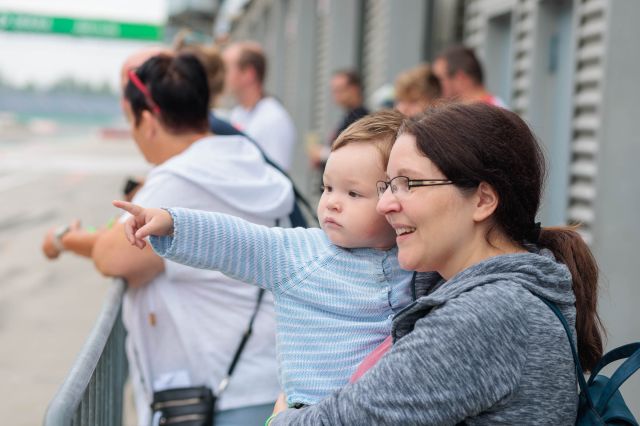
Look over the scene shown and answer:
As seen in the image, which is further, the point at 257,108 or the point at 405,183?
the point at 257,108

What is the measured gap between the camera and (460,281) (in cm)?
146

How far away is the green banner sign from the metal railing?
3570 centimetres

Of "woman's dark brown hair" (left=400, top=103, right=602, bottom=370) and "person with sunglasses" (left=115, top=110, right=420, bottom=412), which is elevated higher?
"woman's dark brown hair" (left=400, top=103, right=602, bottom=370)

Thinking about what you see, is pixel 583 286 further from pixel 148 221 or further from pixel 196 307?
pixel 196 307

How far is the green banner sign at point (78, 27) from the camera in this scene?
35.5 metres

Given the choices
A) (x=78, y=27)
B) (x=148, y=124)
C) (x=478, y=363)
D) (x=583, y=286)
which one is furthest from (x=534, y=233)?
(x=78, y=27)

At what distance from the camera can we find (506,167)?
149cm

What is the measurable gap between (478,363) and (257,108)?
4.84 meters

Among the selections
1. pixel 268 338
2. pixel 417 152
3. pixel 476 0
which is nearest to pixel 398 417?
pixel 417 152

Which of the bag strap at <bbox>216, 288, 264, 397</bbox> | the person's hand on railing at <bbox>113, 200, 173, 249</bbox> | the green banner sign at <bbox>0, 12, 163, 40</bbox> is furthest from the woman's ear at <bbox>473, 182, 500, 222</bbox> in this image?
Answer: the green banner sign at <bbox>0, 12, 163, 40</bbox>

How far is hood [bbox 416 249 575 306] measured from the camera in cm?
141

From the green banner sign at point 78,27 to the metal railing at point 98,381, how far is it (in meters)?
35.7

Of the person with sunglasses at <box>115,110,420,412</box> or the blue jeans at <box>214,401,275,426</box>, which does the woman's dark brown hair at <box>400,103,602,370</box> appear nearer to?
the person with sunglasses at <box>115,110,420,412</box>

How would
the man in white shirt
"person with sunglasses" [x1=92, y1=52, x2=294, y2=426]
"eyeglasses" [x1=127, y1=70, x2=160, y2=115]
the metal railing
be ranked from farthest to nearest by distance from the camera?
the man in white shirt
"eyeglasses" [x1=127, y1=70, x2=160, y2=115]
"person with sunglasses" [x1=92, y1=52, x2=294, y2=426]
the metal railing
